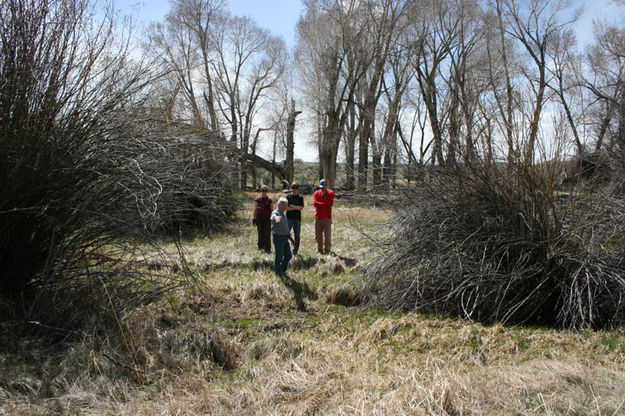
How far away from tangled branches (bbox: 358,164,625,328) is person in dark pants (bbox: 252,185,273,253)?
3637 mm

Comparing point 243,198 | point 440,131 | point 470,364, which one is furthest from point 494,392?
point 243,198

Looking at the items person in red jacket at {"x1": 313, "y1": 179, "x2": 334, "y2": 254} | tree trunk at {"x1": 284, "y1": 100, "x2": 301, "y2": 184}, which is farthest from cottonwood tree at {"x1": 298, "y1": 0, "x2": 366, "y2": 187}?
person in red jacket at {"x1": 313, "y1": 179, "x2": 334, "y2": 254}

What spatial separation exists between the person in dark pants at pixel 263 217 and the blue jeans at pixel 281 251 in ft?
6.27

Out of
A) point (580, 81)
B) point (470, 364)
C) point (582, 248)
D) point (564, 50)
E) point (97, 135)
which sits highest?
point (564, 50)

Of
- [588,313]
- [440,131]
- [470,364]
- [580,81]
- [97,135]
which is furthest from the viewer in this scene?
[580,81]

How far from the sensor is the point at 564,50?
24562 mm

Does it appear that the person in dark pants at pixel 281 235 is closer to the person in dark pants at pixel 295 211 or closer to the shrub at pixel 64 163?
the person in dark pants at pixel 295 211

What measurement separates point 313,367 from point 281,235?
3685 millimetres

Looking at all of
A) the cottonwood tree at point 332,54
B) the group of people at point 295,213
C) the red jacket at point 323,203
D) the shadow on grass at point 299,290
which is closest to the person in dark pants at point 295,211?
the group of people at point 295,213

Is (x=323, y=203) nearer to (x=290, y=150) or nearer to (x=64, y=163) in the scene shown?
(x=64, y=163)

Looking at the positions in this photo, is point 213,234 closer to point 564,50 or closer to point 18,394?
point 18,394

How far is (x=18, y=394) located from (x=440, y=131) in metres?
5.91

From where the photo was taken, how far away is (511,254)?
6297 mm

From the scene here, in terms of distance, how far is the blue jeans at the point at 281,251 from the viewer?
7.80 metres
